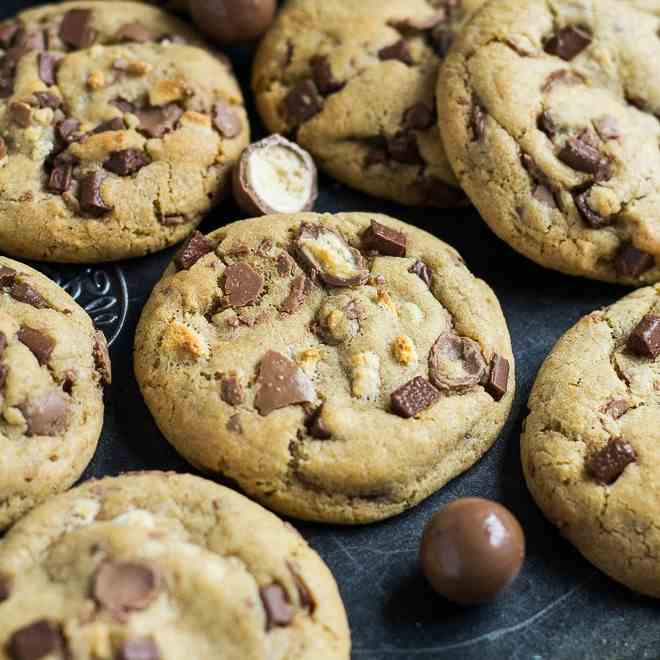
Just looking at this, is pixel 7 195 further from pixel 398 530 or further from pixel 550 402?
pixel 550 402

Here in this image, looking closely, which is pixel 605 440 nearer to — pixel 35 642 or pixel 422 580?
pixel 422 580

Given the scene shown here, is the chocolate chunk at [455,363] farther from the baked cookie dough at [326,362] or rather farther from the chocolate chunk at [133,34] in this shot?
the chocolate chunk at [133,34]

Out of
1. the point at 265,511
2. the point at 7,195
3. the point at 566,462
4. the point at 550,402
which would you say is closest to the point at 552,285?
the point at 550,402

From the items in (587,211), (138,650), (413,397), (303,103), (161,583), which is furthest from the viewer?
(303,103)

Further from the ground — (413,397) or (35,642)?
(413,397)

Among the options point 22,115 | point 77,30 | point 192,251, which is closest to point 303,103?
point 192,251

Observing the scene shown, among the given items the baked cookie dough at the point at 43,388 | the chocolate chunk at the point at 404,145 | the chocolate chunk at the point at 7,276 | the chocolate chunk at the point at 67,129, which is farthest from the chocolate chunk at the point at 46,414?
the chocolate chunk at the point at 404,145
